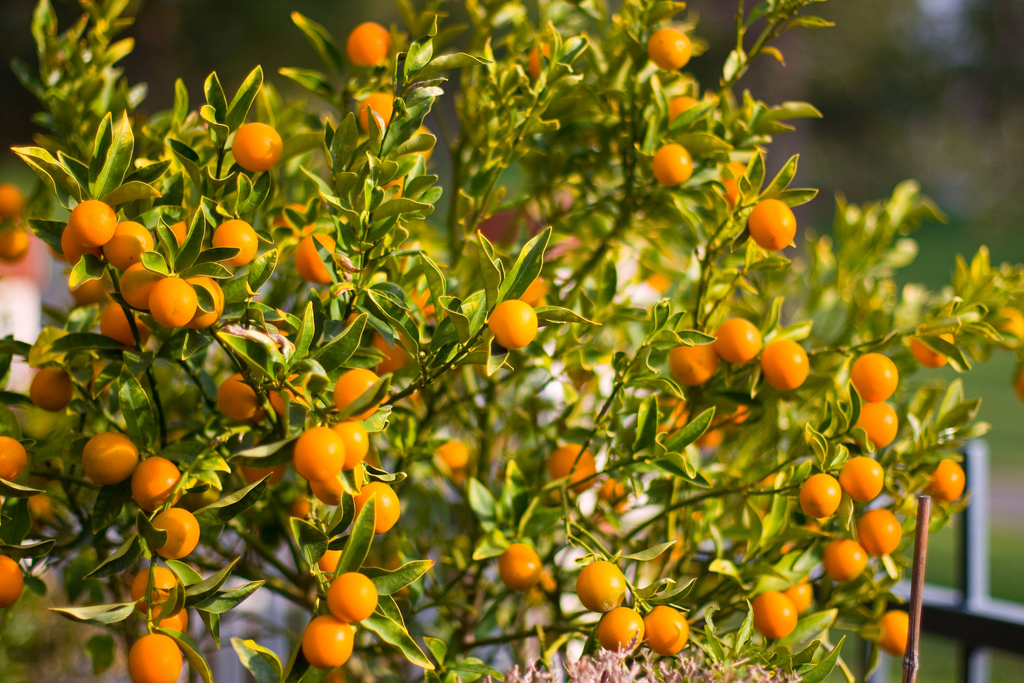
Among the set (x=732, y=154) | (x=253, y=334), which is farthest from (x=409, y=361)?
(x=732, y=154)

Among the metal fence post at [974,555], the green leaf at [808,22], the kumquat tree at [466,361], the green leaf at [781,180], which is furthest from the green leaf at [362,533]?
the metal fence post at [974,555]

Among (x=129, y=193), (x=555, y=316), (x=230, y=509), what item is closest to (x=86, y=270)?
(x=129, y=193)

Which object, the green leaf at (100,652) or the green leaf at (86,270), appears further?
the green leaf at (100,652)

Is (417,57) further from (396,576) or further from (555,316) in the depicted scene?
(396,576)

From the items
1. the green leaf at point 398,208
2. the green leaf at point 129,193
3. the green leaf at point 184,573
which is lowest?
the green leaf at point 184,573

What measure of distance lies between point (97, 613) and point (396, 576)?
0.16 metres

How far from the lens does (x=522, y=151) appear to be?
1.84 feet

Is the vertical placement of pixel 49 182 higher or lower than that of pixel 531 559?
higher

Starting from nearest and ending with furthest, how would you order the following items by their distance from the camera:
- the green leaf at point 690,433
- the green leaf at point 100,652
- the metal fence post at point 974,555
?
the green leaf at point 690,433, the green leaf at point 100,652, the metal fence post at point 974,555

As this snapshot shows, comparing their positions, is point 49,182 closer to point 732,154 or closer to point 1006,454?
A: point 732,154

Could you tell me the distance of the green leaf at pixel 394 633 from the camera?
1.40ft

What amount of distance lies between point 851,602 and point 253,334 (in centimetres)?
49

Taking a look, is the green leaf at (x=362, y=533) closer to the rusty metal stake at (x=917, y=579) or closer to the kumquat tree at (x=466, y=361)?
the kumquat tree at (x=466, y=361)

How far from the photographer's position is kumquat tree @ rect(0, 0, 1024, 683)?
0.42 metres
